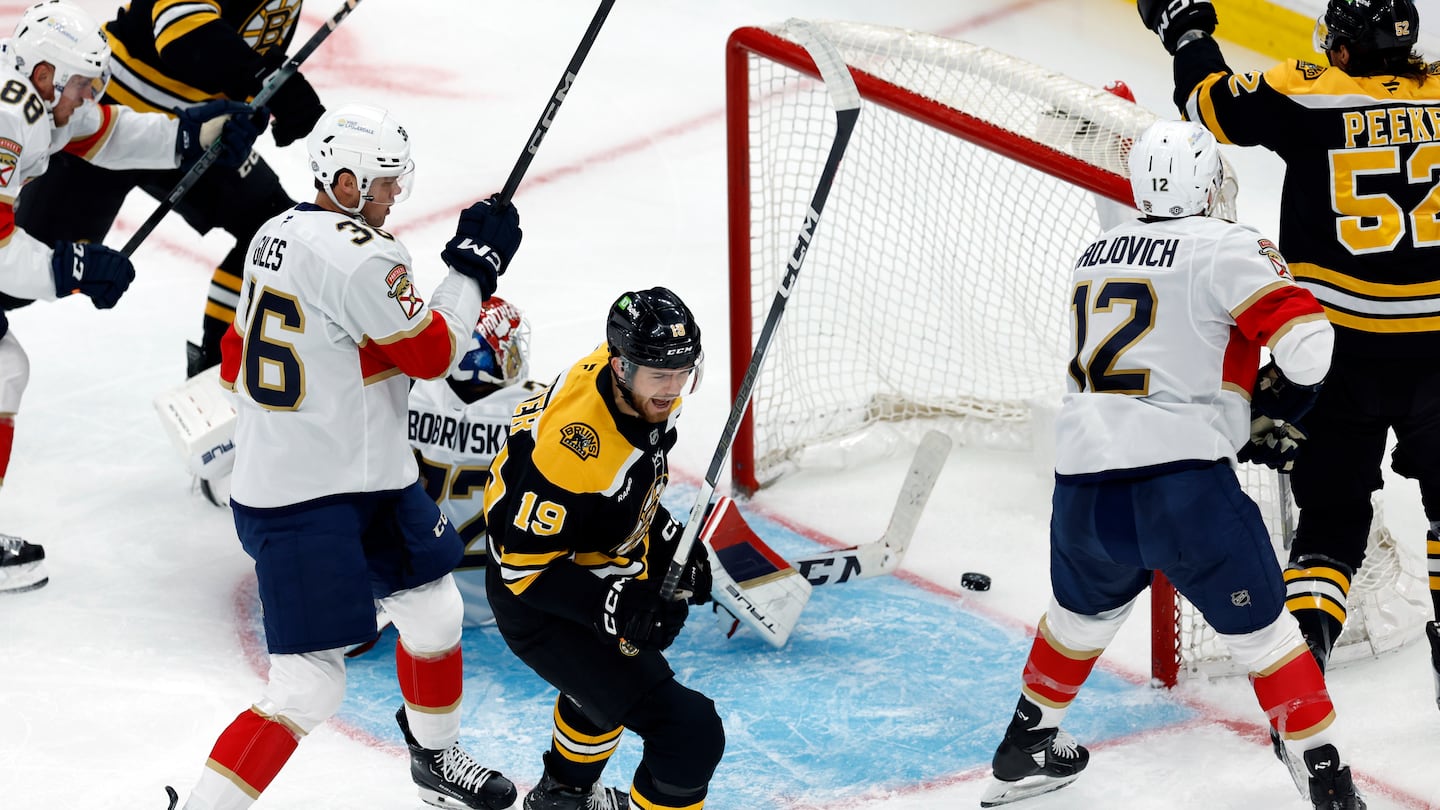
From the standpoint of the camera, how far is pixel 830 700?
3410 millimetres

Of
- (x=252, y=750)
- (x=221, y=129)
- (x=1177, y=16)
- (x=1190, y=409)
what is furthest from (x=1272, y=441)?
(x=221, y=129)

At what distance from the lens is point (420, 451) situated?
11.6 ft

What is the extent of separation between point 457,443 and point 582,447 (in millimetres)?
1061

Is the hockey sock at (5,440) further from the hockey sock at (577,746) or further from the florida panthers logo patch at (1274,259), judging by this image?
the florida panthers logo patch at (1274,259)

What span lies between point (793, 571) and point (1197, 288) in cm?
121

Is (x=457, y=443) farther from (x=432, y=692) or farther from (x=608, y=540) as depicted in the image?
(x=608, y=540)

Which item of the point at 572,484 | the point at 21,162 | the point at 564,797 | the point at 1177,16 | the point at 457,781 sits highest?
the point at 1177,16

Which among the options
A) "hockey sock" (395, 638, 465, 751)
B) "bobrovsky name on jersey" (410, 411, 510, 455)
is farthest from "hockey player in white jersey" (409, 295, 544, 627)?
"hockey sock" (395, 638, 465, 751)

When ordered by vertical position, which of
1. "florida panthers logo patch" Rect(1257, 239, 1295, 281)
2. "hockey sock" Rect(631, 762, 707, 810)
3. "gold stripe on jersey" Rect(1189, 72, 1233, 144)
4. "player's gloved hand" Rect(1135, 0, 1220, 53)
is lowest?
"hockey sock" Rect(631, 762, 707, 810)

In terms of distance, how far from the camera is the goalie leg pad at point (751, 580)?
354 centimetres

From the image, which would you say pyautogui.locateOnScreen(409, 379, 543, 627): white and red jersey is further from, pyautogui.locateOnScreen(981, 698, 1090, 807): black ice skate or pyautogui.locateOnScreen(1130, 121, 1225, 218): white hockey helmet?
pyautogui.locateOnScreen(1130, 121, 1225, 218): white hockey helmet

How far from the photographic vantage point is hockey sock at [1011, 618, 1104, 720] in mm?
2953

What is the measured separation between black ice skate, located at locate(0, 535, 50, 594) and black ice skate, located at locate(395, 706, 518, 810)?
46.2 inches

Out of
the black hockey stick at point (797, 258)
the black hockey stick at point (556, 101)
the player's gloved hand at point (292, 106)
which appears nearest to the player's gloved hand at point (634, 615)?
the black hockey stick at point (797, 258)
